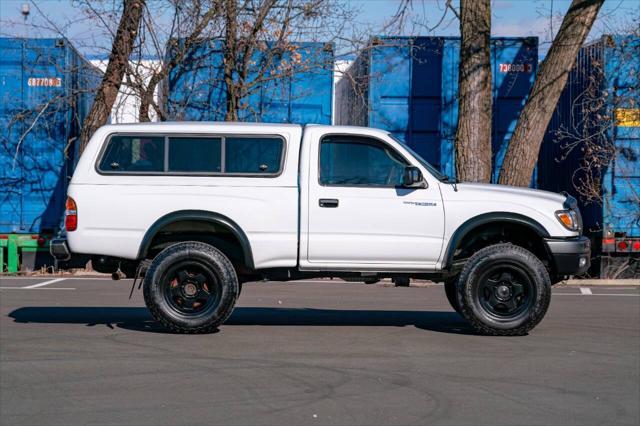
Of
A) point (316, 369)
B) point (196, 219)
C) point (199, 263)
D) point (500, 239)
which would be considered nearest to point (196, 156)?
point (196, 219)

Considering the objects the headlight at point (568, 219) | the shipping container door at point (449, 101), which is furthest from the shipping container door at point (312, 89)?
the headlight at point (568, 219)

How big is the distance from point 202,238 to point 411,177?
221 centimetres

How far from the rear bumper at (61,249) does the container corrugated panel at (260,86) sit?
8.75 metres

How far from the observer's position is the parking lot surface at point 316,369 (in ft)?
20.5

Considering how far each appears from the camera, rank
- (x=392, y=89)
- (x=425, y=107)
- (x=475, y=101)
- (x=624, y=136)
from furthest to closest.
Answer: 1. (x=425, y=107)
2. (x=392, y=89)
3. (x=624, y=136)
4. (x=475, y=101)

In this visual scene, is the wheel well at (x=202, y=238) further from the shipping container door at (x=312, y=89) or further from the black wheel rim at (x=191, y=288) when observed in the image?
the shipping container door at (x=312, y=89)

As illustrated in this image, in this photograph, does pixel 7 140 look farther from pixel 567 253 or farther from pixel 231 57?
pixel 567 253

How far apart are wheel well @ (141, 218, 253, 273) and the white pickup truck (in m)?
0.03

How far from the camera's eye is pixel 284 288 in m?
14.9

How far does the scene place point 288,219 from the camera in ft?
→ 30.1

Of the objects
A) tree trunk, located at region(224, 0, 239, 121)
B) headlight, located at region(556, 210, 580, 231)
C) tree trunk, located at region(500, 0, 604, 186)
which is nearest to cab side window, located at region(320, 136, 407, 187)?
headlight, located at region(556, 210, 580, 231)

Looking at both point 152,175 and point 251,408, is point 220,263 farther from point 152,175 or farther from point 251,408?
point 251,408

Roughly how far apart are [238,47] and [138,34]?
2001 mm

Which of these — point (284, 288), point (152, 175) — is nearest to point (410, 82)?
point (284, 288)
